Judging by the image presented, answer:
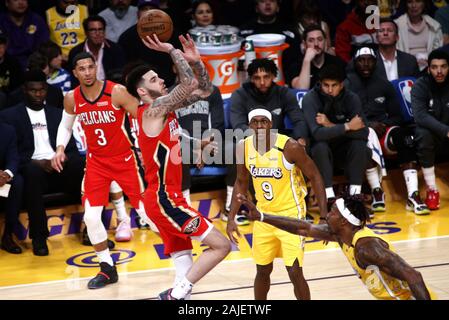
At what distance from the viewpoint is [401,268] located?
5266 mm

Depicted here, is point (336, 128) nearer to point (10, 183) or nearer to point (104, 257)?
point (104, 257)

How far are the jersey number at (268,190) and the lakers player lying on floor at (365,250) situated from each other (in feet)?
3.11

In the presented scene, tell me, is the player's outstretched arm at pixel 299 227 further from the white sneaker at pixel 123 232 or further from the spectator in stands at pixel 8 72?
the spectator in stands at pixel 8 72

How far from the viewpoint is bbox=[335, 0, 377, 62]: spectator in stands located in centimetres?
1138

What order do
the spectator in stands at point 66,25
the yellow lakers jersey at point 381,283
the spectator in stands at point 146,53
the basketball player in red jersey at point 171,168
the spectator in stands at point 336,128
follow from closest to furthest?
the yellow lakers jersey at point 381,283 → the basketball player in red jersey at point 171,168 → the spectator in stands at point 336,128 → the spectator in stands at point 146,53 → the spectator in stands at point 66,25

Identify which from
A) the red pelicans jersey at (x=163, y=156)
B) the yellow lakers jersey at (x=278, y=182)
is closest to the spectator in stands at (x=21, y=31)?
the red pelicans jersey at (x=163, y=156)

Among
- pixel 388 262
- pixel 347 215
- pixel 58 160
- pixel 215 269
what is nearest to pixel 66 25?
pixel 58 160

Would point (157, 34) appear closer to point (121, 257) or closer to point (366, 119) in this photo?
point (121, 257)

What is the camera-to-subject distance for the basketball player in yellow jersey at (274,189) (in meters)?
6.65

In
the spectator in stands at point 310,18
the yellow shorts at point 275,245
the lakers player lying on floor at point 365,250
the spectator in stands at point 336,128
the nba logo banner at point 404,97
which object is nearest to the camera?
the lakers player lying on floor at point 365,250

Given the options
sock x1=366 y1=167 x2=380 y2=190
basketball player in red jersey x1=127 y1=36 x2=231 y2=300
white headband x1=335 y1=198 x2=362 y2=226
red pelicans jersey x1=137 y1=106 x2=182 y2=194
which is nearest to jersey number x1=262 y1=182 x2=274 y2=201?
basketball player in red jersey x1=127 y1=36 x2=231 y2=300

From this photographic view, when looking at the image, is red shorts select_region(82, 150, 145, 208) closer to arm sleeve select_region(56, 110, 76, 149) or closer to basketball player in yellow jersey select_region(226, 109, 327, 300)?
arm sleeve select_region(56, 110, 76, 149)

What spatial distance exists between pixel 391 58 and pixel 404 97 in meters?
0.55

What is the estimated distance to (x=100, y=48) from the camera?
10.6m
